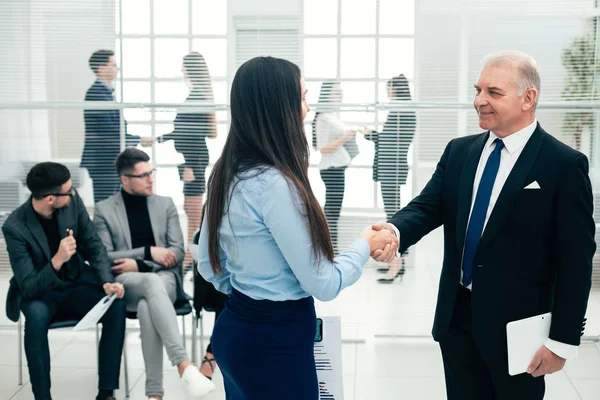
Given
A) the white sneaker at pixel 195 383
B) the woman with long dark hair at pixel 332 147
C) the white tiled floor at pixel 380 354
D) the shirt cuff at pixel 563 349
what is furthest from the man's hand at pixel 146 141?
the shirt cuff at pixel 563 349

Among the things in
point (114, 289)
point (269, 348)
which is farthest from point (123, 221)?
point (269, 348)

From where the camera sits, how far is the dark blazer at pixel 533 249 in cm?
240

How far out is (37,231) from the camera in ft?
13.5

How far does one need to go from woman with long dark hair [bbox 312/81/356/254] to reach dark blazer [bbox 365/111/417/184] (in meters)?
0.16

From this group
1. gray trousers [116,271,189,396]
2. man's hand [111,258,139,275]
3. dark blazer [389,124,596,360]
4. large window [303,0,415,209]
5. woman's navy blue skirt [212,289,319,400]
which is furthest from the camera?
large window [303,0,415,209]

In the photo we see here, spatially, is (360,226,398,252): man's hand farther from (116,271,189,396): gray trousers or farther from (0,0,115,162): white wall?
(0,0,115,162): white wall

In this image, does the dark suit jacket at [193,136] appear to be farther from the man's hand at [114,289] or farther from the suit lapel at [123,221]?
the man's hand at [114,289]

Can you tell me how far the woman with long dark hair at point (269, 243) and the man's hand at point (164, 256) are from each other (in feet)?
7.39

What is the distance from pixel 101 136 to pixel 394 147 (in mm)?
1811

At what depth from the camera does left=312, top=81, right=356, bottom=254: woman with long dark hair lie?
5027 millimetres

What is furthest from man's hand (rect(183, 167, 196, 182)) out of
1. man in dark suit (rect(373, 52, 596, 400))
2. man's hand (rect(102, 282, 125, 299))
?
man in dark suit (rect(373, 52, 596, 400))

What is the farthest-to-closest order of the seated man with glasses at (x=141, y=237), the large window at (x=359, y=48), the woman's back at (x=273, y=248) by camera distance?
the large window at (x=359, y=48)
the seated man with glasses at (x=141, y=237)
the woman's back at (x=273, y=248)

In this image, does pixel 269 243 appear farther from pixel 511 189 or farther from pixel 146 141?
pixel 146 141

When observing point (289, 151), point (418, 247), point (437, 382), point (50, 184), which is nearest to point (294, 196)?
point (289, 151)
